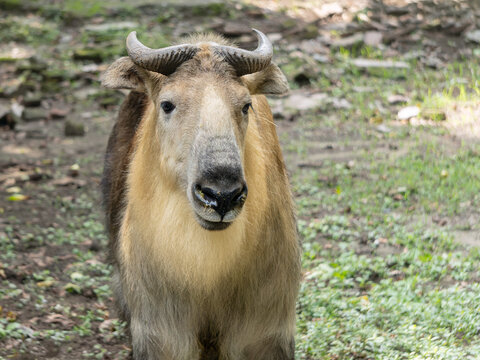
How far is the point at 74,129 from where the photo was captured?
32.0 ft

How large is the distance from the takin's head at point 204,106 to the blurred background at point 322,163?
5.87ft

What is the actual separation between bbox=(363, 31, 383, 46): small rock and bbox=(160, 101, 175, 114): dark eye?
7.84 metres

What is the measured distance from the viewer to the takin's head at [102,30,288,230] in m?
3.60

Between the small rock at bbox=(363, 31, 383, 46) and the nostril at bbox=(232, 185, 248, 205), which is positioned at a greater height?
the nostril at bbox=(232, 185, 248, 205)

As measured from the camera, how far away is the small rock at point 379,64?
1062cm

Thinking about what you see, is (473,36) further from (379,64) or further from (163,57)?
(163,57)

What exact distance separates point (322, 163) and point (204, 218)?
4771mm

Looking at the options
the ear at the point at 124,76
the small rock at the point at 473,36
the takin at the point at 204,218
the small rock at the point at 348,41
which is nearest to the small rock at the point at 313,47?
the small rock at the point at 348,41

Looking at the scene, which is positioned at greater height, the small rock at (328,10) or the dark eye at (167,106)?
the dark eye at (167,106)

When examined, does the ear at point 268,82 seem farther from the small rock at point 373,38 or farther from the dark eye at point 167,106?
the small rock at point 373,38

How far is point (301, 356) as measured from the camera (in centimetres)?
503

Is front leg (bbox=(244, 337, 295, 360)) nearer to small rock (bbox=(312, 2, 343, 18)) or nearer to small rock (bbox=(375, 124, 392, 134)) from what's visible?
small rock (bbox=(375, 124, 392, 134))

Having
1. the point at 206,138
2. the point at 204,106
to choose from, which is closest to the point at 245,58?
the point at 204,106

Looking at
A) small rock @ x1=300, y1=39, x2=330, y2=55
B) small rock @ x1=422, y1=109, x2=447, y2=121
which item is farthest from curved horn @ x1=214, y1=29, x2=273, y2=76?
small rock @ x1=300, y1=39, x2=330, y2=55
